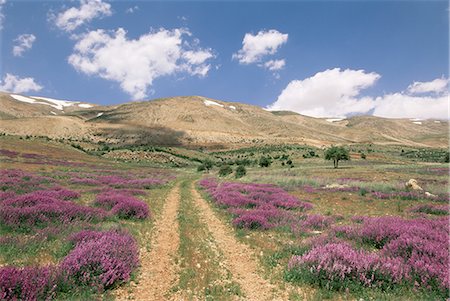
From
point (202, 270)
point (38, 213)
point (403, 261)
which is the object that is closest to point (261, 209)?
point (202, 270)

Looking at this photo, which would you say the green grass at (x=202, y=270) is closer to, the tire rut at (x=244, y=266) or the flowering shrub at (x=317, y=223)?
the tire rut at (x=244, y=266)

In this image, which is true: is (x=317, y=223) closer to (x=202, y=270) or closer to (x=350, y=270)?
(x=350, y=270)

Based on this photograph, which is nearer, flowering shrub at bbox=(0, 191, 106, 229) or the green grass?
the green grass

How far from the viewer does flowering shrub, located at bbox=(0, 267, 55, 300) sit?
493 cm

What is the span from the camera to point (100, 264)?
6.75 m

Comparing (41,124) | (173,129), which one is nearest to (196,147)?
(173,129)

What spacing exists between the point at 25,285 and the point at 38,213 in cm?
694

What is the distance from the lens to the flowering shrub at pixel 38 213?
998 centimetres

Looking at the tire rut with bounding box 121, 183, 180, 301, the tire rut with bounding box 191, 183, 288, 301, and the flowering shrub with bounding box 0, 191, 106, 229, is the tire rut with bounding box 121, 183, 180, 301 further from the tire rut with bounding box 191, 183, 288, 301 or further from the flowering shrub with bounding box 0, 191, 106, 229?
the flowering shrub with bounding box 0, 191, 106, 229

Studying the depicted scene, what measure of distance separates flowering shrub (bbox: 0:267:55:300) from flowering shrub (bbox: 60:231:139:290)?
497mm

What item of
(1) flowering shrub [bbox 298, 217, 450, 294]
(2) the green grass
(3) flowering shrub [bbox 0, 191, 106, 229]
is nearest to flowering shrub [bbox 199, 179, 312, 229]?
(2) the green grass

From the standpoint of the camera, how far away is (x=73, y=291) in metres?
5.91

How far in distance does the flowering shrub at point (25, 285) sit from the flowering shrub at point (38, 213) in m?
5.40

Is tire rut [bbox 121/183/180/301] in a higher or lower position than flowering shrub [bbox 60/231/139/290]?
lower
